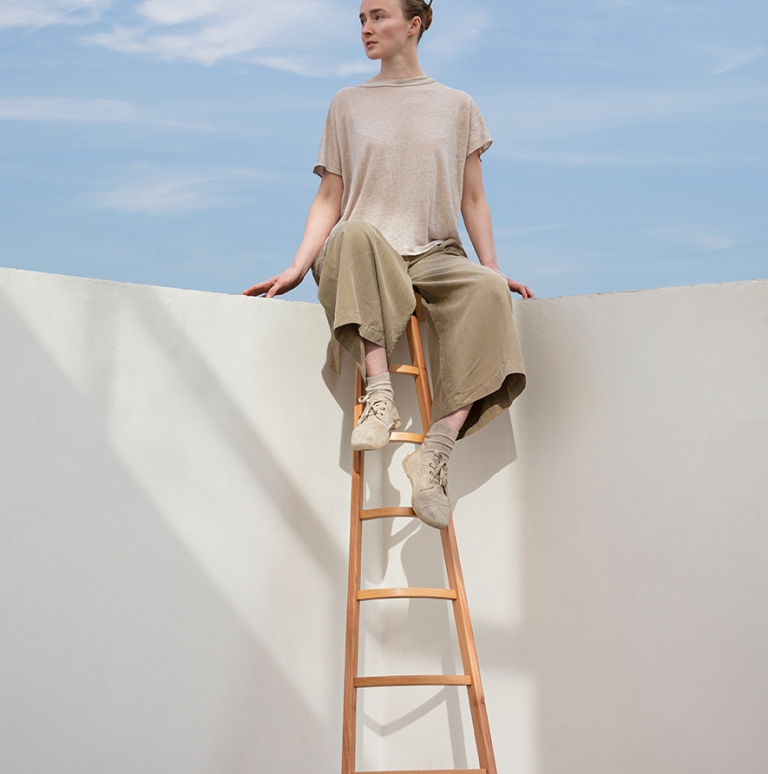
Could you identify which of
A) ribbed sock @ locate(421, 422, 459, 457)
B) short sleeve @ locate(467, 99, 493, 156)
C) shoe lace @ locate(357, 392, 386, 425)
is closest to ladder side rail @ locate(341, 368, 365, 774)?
shoe lace @ locate(357, 392, 386, 425)

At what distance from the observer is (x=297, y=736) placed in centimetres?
241

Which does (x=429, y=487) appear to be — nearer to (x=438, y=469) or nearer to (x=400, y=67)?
(x=438, y=469)

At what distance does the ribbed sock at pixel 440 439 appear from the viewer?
7.47 ft

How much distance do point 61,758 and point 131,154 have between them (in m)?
18.2

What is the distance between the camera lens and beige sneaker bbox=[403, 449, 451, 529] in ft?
7.11

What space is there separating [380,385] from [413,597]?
21.6 inches

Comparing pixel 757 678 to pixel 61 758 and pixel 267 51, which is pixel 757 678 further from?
pixel 267 51

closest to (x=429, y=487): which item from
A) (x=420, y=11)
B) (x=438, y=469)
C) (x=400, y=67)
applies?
(x=438, y=469)

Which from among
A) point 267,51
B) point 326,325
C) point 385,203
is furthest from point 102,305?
point 267,51

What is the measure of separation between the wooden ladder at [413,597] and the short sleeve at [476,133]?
54 cm

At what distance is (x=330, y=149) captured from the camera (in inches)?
108

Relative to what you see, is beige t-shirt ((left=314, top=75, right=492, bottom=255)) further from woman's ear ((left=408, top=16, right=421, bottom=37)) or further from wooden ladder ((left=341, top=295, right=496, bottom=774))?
wooden ladder ((left=341, top=295, right=496, bottom=774))

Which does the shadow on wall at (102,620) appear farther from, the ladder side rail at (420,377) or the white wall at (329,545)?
the ladder side rail at (420,377)

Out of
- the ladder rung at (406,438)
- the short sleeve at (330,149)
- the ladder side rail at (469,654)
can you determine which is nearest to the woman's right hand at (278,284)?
the short sleeve at (330,149)
